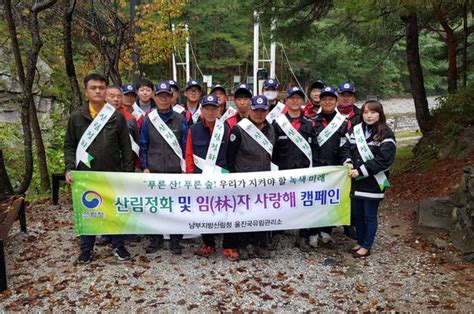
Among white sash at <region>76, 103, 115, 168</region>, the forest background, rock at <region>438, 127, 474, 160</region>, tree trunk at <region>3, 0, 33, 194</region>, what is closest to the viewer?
white sash at <region>76, 103, 115, 168</region>

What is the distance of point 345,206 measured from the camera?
4938mm

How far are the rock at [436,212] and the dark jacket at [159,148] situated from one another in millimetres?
3385

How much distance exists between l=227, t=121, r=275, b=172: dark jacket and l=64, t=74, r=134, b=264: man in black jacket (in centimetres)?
116

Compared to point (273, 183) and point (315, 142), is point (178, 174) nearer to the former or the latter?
point (273, 183)

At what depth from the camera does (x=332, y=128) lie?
199 inches

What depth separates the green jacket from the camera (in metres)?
4.50

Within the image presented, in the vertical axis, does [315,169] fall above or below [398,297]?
above

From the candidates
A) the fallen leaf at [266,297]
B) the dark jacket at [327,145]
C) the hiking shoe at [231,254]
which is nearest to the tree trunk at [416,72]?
the dark jacket at [327,145]

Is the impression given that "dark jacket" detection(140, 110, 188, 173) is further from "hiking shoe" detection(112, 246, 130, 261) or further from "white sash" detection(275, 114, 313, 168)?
"white sash" detection(275, 114, 313, 168)


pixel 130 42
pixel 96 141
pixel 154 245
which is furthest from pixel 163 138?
pixel 130 42

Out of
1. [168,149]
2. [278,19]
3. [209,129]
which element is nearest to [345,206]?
[209,129]

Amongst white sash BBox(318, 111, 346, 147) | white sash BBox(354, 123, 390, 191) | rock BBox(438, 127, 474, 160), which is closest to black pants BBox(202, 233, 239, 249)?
white sash BBox(318, 111, 346, 147)

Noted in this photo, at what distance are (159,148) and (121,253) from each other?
4.22 feet

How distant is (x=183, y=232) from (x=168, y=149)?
38.5 inches
